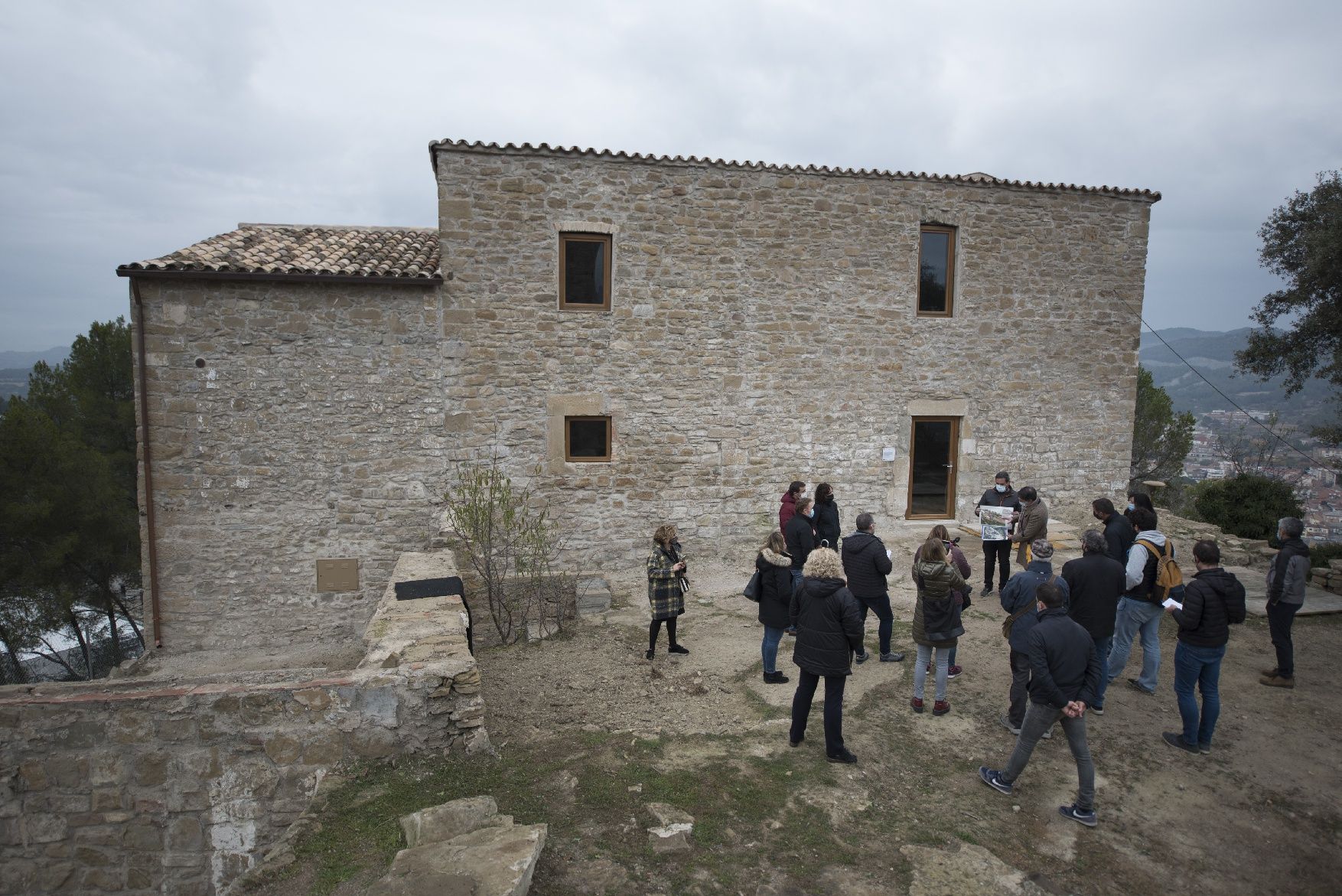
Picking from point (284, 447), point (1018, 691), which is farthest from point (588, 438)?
point (1018, 691)

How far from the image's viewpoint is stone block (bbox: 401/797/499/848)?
13.1ft

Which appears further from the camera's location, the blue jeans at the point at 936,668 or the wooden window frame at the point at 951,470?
the wooden window frame at the point at 951,470

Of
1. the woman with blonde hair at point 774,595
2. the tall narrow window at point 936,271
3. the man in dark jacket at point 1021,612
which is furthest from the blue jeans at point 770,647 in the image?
the tall narrow window at point 936,271

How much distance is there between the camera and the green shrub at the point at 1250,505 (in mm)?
12836

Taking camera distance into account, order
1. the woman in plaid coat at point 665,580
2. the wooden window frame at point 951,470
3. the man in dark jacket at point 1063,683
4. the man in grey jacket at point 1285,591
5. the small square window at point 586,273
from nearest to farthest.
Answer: the man in dark jacket at point 1063,683 → the man in grey jacket at point 1285,591 → the woman in plaid coat at point 665,580 → the small square window at point 586,273 → the wooden window frame at point 951,470

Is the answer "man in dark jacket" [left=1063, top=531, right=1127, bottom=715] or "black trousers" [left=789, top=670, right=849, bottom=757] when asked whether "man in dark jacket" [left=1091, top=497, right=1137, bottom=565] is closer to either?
"man in dark jacket" [left=1063, top=531, right=1127, bottom=715]

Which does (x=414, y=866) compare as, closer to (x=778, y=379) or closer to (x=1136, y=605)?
(x=1136, y=605)

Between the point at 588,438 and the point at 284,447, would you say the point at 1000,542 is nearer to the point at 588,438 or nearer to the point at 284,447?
the point at 588,438

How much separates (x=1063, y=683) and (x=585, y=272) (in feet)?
25.7

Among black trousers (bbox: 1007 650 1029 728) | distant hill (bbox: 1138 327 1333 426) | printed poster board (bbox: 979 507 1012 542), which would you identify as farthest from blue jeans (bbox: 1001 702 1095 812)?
distant hill (bbox: 1138 327 1333 426)

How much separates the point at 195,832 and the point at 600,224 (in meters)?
8.00

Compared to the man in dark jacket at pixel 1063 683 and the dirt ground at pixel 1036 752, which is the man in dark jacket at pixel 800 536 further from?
the man in dark jacket at pixel 1063 683

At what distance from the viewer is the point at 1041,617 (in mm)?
4754

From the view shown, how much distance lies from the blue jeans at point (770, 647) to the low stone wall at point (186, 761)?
2709 millimetres
